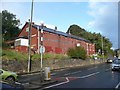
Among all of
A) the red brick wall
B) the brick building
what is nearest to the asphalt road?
the brick building

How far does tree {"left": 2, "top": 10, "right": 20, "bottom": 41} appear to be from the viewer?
87.2m

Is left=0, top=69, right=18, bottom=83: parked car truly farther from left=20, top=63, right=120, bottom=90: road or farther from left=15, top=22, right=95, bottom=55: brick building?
left=15, top=22, right=95, bottom=55: brick building

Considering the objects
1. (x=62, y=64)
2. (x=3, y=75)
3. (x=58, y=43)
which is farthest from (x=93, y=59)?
(x=3, y=75)

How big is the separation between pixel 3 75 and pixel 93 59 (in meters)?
61.8

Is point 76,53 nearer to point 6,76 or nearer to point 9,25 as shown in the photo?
point 9,25

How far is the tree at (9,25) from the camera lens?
87250 mm

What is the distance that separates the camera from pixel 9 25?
8856 cm

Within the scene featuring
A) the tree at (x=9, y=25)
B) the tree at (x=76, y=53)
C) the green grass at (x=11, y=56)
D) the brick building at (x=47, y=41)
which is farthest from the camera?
the tree at (x=9, y=25)

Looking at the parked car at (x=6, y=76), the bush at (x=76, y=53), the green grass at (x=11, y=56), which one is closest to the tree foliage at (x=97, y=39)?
the bush at (x=76, y=53)

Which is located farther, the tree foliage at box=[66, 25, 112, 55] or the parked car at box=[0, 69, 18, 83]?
the tree foliage at box=[66, 25, 112, 55]

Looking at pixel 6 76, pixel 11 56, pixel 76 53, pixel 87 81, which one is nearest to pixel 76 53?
pixel 76 53

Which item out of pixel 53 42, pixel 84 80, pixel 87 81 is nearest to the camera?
pixel 87 81

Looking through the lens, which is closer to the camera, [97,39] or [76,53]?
[76,53]

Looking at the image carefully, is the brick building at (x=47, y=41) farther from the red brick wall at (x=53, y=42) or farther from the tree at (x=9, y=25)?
the tree at (x=9, y=25)
